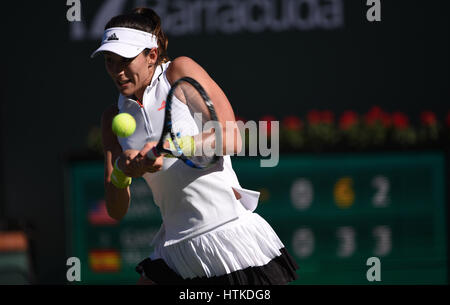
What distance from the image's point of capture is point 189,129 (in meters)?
2.86

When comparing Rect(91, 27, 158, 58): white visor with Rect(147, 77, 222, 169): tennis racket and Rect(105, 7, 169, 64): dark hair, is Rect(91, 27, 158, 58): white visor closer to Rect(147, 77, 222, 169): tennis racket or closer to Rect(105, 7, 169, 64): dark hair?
Rect(105, 7, 169, 64): dark hair

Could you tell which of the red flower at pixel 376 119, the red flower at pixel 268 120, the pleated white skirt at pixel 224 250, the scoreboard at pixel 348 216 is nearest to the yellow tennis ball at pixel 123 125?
the pleated white skirt at pixel 224 250

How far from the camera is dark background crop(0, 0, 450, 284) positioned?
773 cm

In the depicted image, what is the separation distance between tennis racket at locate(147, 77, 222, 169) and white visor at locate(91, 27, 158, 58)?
0.19 meters

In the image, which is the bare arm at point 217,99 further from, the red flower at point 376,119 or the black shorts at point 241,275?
the red flower at point 376,119

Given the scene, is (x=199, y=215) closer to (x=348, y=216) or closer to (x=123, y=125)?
(x=123, y=125)

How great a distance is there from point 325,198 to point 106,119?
10.7ft

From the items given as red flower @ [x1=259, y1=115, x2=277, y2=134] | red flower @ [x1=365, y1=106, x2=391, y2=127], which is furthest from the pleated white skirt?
red flower @ [x1=259, y1=115, x2=277, y2=134]

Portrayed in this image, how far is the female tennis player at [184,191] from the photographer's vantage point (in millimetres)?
2791

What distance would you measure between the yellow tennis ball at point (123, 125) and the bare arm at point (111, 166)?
0.26m

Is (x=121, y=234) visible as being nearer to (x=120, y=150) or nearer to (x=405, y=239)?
(x=405, y=239)

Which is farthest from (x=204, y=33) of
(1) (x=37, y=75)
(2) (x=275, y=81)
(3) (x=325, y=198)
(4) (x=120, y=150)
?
(4) (x=120, y=150)
